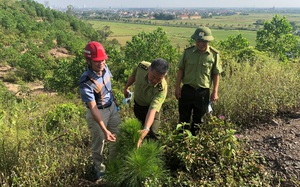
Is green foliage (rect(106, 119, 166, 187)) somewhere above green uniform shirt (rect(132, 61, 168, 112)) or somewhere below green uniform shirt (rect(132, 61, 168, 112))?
below

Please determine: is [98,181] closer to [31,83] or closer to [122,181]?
[122,181]

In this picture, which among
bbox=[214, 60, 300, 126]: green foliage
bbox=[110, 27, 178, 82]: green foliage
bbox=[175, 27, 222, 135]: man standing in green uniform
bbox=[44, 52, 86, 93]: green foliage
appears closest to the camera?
bbox=[175, 27, 222, 135]: man standing in green uniform

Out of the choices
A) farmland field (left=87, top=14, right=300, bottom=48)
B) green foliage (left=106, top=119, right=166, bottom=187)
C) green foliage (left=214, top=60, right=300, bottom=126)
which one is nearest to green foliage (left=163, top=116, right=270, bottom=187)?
green foliage (left=106, top=119, right=166, bottom=187)

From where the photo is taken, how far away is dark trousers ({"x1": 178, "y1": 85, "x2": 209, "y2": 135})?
3.33 meters

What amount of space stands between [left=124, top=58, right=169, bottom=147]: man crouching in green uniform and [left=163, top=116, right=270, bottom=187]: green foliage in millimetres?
365

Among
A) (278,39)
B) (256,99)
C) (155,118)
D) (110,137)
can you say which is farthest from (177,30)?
(110,137)

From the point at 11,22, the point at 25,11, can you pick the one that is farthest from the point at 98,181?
the point at 25,11

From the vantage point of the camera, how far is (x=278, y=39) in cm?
2186

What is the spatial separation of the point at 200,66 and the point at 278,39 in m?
21.7

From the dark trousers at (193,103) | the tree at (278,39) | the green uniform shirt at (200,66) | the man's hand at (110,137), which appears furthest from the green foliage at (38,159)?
the tree at (278,39)

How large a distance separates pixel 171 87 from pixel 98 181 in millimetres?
2573

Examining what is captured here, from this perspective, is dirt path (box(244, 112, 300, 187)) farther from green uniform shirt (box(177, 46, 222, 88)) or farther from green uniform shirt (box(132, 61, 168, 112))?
green uniform shirt (box(132, 61, 168, 112))

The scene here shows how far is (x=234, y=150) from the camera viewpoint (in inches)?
103

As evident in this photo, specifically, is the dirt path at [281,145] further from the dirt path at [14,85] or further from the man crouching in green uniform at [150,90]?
the dirt path at [14,85]
